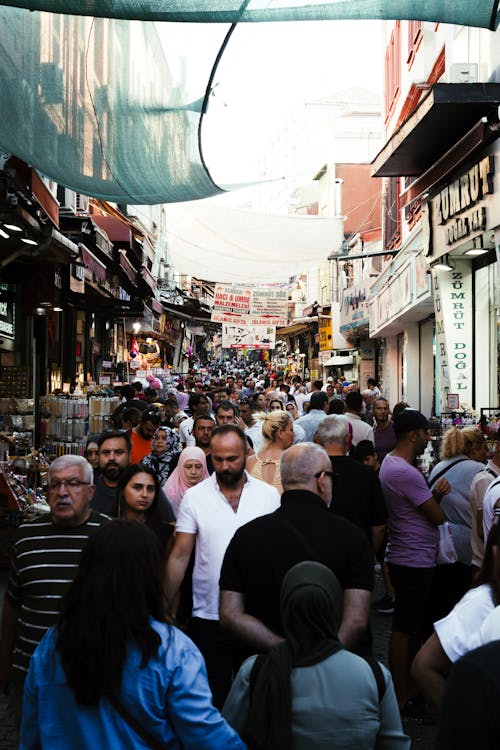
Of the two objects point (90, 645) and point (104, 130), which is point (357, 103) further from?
point (90, 645)

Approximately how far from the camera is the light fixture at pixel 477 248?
13.6 metres

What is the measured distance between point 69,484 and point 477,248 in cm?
1113

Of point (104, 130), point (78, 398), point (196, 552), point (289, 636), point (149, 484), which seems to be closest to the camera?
point (289, 636)

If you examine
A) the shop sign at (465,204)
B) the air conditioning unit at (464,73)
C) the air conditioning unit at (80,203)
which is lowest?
the shop sign at (465,204)

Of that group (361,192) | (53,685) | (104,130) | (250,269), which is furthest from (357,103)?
(53,685)

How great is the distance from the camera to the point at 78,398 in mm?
15320

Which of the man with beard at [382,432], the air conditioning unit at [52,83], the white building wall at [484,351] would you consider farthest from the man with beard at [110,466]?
the white building wall at [484,351]

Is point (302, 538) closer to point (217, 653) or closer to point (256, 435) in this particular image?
point (217, 653)

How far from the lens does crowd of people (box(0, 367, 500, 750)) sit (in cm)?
267

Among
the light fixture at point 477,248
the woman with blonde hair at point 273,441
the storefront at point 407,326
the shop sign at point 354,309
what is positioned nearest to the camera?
the woman with blonde hair at point 273,441

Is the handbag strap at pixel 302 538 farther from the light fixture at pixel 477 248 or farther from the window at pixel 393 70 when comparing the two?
the window at pixel 393 70

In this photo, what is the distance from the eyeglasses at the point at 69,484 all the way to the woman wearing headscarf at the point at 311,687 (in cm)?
175

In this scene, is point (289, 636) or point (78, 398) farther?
point (78, 398)

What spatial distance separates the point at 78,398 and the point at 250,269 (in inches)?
184
